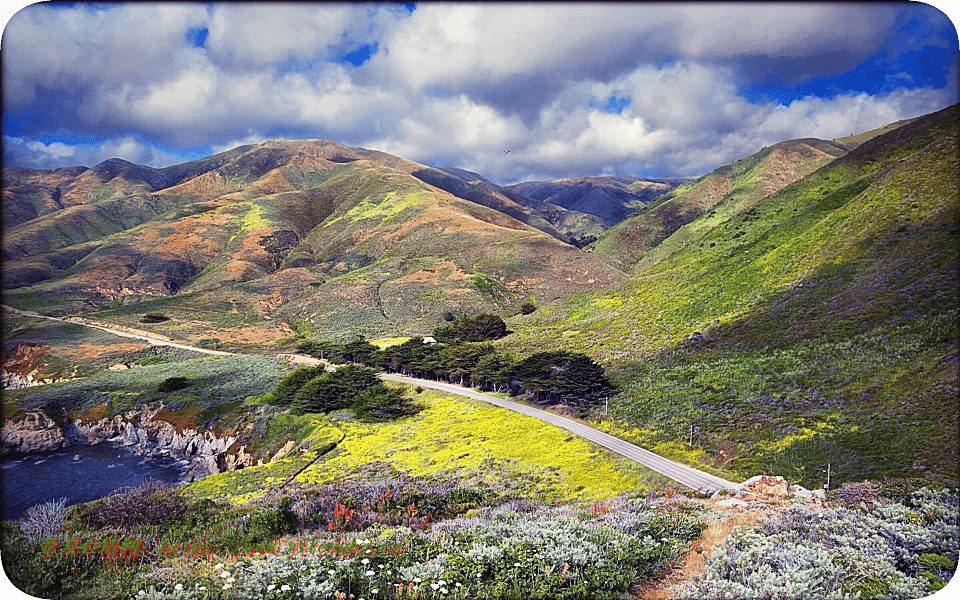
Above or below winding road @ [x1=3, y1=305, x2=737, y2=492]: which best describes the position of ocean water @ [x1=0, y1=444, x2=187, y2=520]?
below

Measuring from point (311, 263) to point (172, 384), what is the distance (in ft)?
327

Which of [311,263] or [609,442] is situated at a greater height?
[311,263]

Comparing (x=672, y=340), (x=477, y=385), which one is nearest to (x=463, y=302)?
(x=477, y=385)

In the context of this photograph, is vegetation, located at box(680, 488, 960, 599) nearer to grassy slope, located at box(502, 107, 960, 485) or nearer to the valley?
the valley

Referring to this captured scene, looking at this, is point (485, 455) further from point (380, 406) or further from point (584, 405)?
point (380, 406)

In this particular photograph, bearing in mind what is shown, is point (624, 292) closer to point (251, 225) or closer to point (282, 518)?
point (282, 518)

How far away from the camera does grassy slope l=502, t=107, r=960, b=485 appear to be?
18.0m

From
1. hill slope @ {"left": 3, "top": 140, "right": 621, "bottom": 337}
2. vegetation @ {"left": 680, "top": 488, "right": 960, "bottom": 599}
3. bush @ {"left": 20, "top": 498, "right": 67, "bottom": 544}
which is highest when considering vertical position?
hill slope @ {"left": 3, "top": 140, "right": 621, "bottom": 337}

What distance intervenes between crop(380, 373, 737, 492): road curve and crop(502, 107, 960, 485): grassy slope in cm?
199

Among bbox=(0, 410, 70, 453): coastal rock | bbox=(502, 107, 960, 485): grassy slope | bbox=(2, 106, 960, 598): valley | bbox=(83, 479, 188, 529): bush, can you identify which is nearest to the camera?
bbox=(2, 106, 960, 598): valley

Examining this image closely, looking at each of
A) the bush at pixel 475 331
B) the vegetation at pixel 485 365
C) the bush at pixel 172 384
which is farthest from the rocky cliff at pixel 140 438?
the bush at pixel 475 331

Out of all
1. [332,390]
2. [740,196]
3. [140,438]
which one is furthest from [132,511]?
[740,196]

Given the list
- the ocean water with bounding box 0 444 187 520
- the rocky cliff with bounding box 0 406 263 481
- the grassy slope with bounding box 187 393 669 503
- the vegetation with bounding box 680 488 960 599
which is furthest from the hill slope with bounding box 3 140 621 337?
the vegetation with bounding box 680 488 960 599

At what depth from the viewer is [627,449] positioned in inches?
1081
